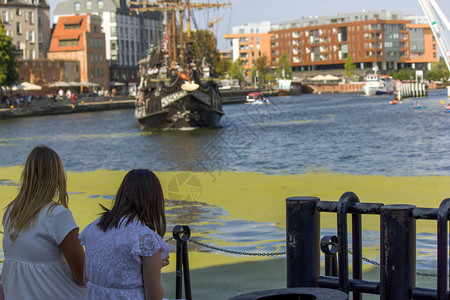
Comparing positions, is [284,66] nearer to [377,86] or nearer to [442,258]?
[377,86]

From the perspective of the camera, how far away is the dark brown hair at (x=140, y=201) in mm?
4711

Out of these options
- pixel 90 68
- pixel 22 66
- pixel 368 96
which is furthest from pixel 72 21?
pixel 368 96

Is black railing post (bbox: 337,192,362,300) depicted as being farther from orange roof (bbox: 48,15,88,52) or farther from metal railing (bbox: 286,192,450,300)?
orange roof (bbox: 48,15,88,52)

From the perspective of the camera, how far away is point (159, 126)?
63188 millimetres

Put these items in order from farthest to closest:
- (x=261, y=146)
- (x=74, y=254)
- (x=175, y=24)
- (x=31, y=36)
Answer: (x=31, y=36) < (x=175, y=24) < (x=261, y=146) < (x=74, y=254)

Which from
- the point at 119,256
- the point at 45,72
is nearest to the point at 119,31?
the point at 45,72

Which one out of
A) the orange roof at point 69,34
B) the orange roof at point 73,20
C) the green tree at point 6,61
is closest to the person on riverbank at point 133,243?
the green tree at point 6,61

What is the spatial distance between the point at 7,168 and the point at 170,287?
24873 mm

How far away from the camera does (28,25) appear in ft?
400

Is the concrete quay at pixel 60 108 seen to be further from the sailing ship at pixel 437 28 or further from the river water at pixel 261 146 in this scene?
the sailing ship at pixel 437 28

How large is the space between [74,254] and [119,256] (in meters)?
0.54

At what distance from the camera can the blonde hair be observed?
5.00 metres

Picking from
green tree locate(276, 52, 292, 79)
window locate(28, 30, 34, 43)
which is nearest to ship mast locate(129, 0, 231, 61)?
window locate(28, 30, 34, 43)

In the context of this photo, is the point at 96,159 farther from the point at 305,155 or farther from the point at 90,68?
the point at 90,68
